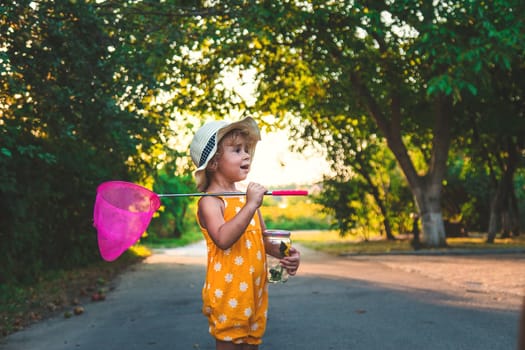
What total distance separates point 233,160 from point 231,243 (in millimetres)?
513

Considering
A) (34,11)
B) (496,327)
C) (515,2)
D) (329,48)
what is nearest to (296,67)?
(329,48)

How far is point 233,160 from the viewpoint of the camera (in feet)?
11.9

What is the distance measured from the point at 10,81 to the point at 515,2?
913 cm

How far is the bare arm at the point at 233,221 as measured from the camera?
3266 mm

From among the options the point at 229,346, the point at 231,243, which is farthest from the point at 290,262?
the point at 229,346

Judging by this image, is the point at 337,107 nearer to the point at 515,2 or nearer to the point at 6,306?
the point at 515,2

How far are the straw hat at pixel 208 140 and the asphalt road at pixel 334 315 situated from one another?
262cm

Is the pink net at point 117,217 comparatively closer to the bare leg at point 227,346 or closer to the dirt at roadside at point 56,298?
the bare leg at point 227,346

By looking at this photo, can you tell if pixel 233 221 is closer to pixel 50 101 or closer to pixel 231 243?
pixel 231 243

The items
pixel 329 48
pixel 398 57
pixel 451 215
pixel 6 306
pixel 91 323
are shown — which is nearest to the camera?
pixel 91 323

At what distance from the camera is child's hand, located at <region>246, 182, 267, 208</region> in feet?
10.7

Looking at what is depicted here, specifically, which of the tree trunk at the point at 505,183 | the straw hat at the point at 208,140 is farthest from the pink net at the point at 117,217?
the tree trunk at the point at 505,183

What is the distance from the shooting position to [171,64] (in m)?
16.7

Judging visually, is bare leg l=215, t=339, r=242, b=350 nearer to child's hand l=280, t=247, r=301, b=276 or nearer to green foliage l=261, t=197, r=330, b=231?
child's hand l=280, t=247, r=301, b=276
